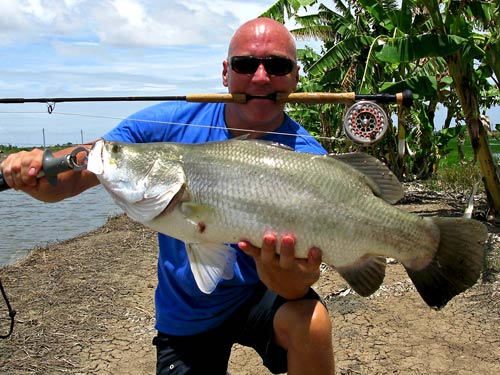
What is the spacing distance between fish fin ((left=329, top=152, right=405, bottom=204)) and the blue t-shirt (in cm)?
54

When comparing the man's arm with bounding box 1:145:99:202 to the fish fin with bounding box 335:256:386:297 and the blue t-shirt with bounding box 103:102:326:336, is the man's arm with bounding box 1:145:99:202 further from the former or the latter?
the fish fin with bounding box 335:256:386:297

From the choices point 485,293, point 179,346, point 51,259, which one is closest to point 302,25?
point 51,259

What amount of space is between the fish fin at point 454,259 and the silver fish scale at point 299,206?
76mm

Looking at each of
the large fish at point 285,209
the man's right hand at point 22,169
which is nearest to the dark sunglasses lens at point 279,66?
the large fish at point 285,209

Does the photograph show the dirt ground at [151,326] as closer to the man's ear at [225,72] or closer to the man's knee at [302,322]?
the man's knee at [302,322]

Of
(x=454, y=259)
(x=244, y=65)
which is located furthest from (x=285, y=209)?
(x=244, y=65)

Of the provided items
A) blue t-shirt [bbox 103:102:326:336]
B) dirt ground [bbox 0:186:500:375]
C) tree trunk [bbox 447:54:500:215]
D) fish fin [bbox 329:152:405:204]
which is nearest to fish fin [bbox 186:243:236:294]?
blue t-shirt [bbox 103:102:326:336]

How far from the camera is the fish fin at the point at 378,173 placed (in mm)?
2635

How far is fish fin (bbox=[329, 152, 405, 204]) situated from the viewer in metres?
2.63

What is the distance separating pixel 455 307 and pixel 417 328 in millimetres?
672

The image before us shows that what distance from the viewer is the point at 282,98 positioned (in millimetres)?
3195

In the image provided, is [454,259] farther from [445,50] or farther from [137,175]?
[445,50]

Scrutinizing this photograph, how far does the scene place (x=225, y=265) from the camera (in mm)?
2656

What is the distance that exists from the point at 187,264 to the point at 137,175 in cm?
74
